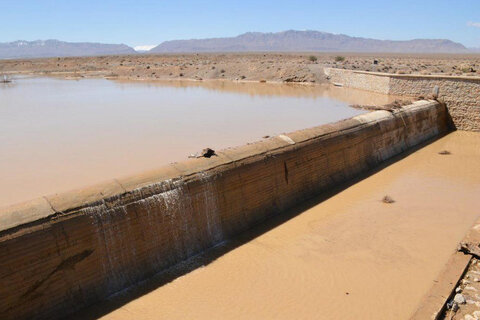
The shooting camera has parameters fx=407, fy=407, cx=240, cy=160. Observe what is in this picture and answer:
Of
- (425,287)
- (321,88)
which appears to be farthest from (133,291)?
(321,88)

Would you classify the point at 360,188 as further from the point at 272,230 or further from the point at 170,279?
the point at 170,279

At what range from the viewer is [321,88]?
31.3 meters

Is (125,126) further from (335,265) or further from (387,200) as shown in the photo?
(335,265)

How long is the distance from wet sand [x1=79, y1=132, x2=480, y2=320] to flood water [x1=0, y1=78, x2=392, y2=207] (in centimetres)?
463

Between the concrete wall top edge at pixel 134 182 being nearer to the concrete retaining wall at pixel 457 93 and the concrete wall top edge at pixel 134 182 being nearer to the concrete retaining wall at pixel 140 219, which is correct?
the concrete retaining wall at pixel 140 219

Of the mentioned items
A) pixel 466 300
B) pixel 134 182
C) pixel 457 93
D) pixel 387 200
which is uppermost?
pixel 134 182

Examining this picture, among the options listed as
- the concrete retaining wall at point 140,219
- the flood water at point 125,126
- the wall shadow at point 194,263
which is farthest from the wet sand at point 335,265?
the flood water at point 125,126

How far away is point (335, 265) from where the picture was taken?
244 inches

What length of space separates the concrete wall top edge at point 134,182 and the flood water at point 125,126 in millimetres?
3748

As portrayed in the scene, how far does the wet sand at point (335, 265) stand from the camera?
5.16 m

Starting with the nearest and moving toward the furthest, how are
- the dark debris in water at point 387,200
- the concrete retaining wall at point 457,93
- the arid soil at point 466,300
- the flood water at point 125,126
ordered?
the arid soil at point 466,300 < the dark debris in water at point 387,200 < the flood water at point 125,126 < the concrete retaining wall at point 457,93

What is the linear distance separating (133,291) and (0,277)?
5.32 ft

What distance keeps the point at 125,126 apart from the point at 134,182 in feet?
35.5

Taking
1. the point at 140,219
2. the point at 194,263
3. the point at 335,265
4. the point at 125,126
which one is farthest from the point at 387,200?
the point at 125,126
